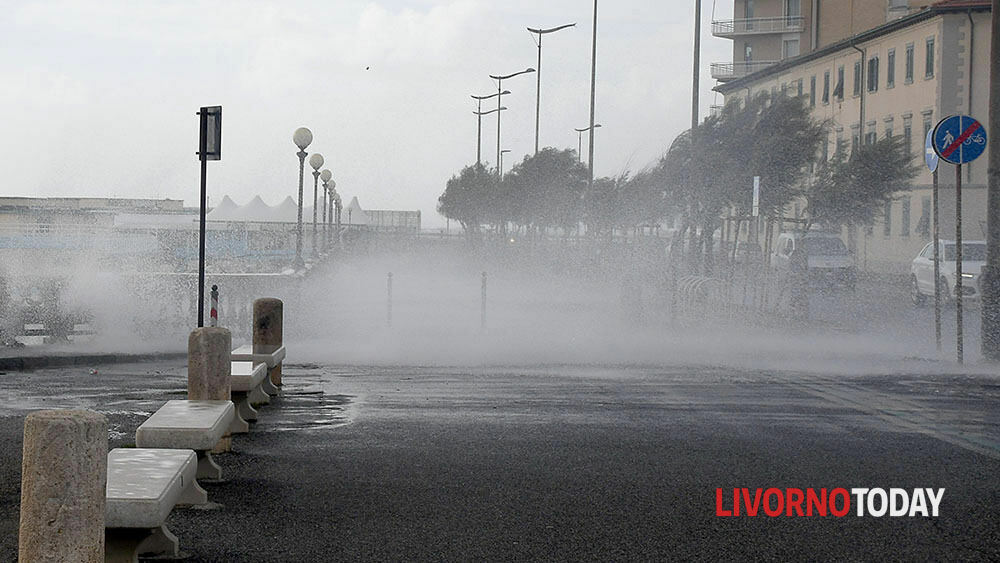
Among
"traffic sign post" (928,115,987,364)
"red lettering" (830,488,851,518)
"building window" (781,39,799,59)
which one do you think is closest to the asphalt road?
"red lettering" (830,488,851,518)

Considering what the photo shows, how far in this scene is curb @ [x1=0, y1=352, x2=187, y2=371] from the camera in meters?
16.2

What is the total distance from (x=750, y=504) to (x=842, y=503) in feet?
1.65

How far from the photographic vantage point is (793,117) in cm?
4422

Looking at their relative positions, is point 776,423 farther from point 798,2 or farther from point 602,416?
point 798,2

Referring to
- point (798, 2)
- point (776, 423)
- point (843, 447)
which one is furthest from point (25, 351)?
point (798, 2)

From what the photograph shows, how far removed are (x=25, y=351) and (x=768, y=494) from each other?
1256 cm

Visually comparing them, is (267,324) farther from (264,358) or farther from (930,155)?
(930,155)

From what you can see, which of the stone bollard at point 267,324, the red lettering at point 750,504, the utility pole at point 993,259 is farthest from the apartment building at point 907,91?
the red lettering at point 750,504

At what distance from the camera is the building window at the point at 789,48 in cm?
9500

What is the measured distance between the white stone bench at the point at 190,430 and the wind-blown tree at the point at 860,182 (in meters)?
39.7

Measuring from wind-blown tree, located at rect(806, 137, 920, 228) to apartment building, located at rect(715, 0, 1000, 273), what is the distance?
14.3ft

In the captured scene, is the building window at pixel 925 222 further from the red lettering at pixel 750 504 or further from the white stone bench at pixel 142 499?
the white stone bench at pixel 142 499

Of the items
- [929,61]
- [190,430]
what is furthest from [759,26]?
[190,430]

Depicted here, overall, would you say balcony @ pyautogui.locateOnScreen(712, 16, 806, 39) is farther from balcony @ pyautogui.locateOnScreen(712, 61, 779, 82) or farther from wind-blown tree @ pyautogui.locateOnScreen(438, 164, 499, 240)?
wind-blown tree @ pyautogui.locateOnScreen(438, 164, 499, 240)
